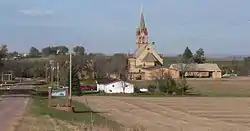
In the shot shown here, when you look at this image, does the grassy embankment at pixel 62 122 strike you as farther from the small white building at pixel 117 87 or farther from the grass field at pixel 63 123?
the small white building at pixel 117 87

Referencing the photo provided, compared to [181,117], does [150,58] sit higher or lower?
higher

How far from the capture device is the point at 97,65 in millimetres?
173500

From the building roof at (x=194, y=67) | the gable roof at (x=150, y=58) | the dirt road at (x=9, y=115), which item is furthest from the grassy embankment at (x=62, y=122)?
the gable roof at (x=150, y=58)

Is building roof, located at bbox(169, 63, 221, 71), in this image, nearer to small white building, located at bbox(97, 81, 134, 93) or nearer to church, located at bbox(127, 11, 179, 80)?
church, located at bbox(127, 11, 179, 80)

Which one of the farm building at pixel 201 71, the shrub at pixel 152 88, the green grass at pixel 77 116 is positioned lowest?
the green grass at pixel 77 116

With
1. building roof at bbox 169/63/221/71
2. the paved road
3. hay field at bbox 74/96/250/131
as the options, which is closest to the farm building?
building roof at bbox 169/63/221/71

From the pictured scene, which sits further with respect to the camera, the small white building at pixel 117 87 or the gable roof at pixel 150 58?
the gable roof at pixel 150 58

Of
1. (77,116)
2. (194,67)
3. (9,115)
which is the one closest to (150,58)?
(194,67)

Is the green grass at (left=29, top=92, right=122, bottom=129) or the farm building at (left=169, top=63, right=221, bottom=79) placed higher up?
the farm building at (left=169, top=63, right=221, bottom=79)

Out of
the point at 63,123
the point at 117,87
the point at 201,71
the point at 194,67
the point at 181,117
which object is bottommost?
the point at 181,117

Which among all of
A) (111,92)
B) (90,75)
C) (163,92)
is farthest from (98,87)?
(90,75)

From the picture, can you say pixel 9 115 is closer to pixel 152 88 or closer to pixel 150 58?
pixel 152 88

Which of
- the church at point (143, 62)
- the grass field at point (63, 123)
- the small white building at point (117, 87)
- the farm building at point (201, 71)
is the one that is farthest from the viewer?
the farm building at point (201, 71)

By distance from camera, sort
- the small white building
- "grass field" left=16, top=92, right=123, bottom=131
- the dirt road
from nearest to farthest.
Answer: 1. "grass field" left=16, top=92, right=123, bottom=131
2. the dirt road
3. the small white building
